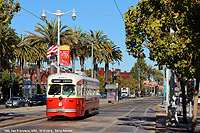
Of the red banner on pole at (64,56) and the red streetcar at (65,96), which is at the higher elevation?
the red banner on pole at (64,56)

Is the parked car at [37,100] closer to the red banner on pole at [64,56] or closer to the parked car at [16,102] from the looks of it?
the parked car at [16,102]

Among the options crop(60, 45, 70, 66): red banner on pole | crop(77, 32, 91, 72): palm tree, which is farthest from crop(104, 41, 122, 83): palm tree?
crop(60, 45, 70, 66): red banner on pole

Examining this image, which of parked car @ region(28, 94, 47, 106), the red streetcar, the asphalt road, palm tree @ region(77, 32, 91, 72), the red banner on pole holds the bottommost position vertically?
the asphalt road

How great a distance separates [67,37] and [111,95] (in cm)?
2582

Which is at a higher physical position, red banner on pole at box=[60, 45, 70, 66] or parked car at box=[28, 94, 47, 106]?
red banner on pole at box=[60, 45, 70, 66]

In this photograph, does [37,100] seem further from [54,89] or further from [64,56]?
[54,89]

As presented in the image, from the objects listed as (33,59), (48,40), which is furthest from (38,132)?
(33,59)

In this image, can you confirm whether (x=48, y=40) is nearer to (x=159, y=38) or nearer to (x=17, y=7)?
(x=17, y=7)

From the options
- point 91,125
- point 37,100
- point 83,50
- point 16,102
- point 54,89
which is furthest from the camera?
point 83,50

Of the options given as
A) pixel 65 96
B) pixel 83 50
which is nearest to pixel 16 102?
pixel 83 50

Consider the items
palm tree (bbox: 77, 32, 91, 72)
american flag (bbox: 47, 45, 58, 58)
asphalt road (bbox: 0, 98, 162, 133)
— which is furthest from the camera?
palm tree (bbox: 77, 32, 91, 72)

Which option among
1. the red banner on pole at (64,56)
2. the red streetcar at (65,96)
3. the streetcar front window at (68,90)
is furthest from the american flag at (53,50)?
the streetcar front window at (68,90)

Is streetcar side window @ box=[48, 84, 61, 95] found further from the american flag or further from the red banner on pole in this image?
the red banner on pole

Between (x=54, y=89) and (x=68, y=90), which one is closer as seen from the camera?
(x=68, y=90)
